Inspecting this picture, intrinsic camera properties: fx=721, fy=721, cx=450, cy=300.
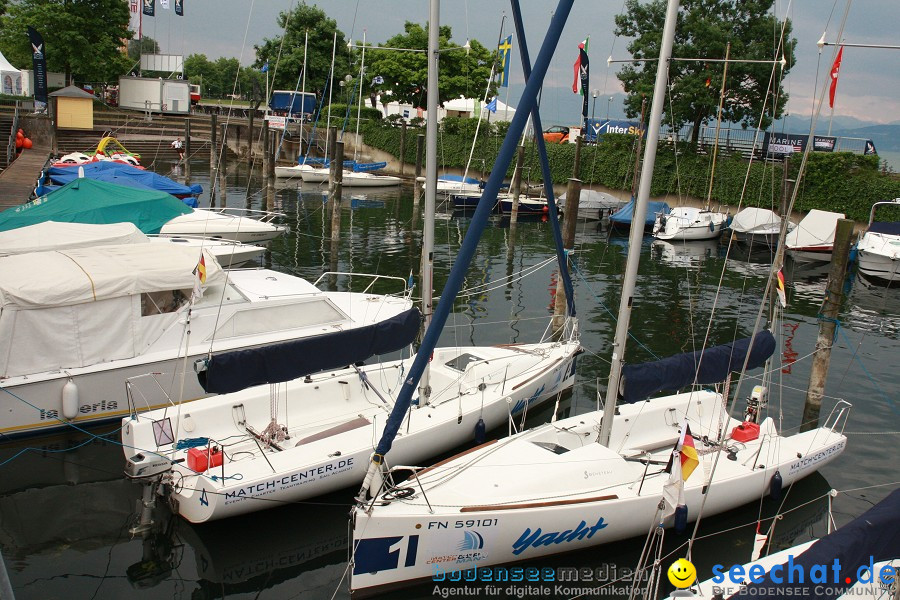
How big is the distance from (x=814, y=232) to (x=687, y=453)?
28660 millimetres

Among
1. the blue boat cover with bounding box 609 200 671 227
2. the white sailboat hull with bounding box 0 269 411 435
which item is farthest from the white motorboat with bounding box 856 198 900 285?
the white sailboat hull with bounding box 0 269 411 435

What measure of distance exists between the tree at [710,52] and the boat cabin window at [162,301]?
31.4 meters

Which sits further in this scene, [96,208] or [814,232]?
[814,232]

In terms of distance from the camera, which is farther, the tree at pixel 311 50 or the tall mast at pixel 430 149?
the tree at pixel 311 50

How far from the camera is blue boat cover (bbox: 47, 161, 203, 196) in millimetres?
27036

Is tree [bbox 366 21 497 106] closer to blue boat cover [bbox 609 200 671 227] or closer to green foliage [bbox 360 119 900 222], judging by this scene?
green foliage [bbox 360 119 900 222]

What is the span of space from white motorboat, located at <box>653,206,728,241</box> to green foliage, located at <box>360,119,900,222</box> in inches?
101

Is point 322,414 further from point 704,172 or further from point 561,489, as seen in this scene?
point 704,172

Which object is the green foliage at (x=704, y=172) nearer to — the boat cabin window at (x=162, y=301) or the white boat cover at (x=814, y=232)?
the white boat cover at (x=814, y=232)

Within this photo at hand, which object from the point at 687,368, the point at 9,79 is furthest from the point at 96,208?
the point at 9,79

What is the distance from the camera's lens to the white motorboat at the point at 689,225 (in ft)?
115

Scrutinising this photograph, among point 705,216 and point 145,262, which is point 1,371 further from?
point 705,216

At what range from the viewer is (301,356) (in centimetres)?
1088

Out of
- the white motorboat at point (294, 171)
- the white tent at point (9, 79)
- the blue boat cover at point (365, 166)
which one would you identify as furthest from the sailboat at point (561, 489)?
the white tent at point (9, 79)
